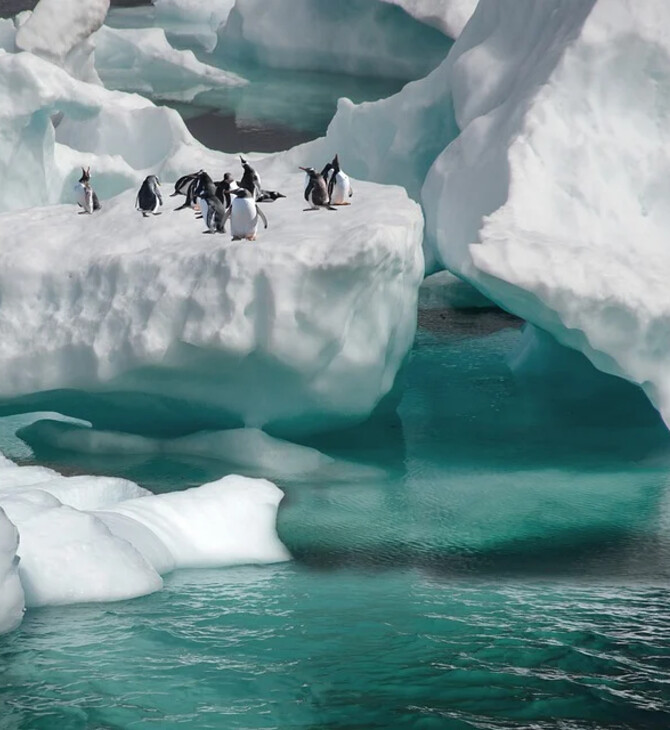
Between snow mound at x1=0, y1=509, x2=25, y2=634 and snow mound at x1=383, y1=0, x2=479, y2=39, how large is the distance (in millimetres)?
17057

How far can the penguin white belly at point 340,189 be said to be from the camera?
10570mm

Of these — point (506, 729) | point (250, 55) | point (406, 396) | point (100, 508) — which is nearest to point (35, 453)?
point (100, 508)

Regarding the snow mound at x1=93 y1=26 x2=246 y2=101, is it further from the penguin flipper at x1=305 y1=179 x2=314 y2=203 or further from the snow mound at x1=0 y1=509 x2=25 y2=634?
the snow mound at x1=0 y1=509 x2=25 y2=634

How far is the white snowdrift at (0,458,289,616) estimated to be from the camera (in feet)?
22.7

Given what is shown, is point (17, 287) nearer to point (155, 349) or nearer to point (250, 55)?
point (155, 349)

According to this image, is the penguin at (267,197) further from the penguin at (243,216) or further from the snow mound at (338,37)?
the snow mound at (338,37)

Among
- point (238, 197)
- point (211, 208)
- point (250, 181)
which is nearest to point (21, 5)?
point (250, 181)

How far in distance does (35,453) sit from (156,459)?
2.95ft

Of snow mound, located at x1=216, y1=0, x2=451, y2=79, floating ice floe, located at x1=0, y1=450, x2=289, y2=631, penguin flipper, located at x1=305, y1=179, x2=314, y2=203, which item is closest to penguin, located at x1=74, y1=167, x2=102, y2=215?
penguin flipper, located at x1=305, y1=179, x2=314, y2=203

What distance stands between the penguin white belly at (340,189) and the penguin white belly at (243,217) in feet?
3.92

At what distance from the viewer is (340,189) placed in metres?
10.6

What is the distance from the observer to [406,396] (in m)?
11.2

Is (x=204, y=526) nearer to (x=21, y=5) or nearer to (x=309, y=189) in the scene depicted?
(x=309, y=189)

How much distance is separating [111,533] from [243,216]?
3002 millimetres
